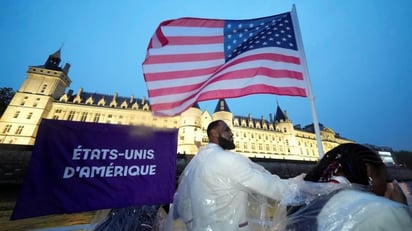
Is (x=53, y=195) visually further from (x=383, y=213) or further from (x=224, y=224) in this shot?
(x=383, y=213)

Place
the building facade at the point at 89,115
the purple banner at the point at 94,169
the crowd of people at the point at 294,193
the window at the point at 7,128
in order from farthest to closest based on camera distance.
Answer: the building facade at the point at 89,115 → the window at the point at 7,128 → the purple banner at the point at 94,169 → the crowd of people at the point at 294,193

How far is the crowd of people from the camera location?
104 cm

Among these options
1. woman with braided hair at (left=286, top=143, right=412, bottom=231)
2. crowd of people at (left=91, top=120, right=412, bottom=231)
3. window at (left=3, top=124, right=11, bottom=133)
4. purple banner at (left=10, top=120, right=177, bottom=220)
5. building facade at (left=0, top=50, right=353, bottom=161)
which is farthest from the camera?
building facade at (left=0, top=50, right=353, bottom=161)

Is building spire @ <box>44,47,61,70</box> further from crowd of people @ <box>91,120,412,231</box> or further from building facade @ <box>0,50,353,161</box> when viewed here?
crowd of people @ <box>91,120,412,231</box>

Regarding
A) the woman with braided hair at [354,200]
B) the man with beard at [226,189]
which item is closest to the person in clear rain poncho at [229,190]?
the man with beard at [226,189]

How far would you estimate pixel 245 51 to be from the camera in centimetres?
364

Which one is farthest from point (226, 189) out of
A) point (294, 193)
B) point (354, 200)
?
point (354, 200)

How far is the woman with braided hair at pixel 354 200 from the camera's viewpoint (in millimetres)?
893

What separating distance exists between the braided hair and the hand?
0.21 metres

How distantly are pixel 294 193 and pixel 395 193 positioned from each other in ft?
2.43

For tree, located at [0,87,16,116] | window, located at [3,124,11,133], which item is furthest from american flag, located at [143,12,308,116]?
tree, located at [0,87,16,116]

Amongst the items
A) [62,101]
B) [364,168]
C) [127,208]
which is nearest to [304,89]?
[364,168]

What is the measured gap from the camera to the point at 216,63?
3623mm

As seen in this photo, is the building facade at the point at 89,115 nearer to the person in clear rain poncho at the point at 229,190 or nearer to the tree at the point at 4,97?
the tree at the point at 4,97
